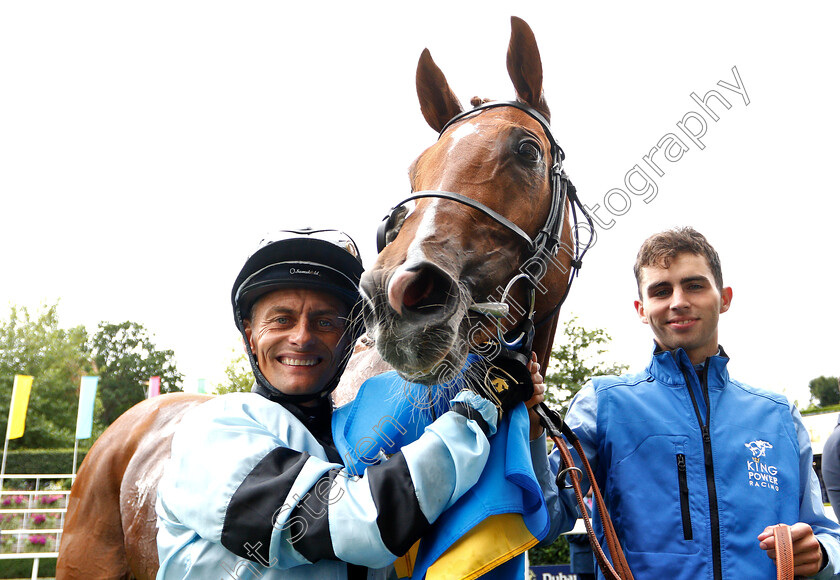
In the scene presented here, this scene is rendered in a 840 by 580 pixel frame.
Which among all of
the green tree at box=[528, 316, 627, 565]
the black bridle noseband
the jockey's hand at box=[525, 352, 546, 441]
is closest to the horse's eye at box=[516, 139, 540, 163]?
the black bridle noseband

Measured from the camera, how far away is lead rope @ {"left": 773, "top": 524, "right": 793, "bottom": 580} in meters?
1.81

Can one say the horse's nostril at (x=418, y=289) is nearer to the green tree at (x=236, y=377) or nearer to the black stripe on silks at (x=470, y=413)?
the black stripe on silks at (x=470, y=413)

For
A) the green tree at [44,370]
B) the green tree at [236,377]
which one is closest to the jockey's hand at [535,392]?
the green tree at [236,377]

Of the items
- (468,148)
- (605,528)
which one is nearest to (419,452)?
(605,528)

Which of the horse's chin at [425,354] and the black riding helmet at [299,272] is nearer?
the horse's chin at [425,354]

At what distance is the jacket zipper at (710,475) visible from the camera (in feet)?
6.44

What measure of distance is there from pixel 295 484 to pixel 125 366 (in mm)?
56108

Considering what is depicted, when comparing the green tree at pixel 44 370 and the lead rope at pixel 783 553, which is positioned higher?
the green tree at pixel 44 370

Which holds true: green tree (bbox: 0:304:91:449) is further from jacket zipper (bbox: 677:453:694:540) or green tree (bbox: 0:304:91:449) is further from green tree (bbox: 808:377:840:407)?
green tree (bbox: 808:377:840:407)

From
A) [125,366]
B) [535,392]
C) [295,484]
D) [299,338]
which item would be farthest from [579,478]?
[125,366]

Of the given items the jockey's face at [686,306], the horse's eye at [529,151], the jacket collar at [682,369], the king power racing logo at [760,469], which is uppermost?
the horse's eye at [529,151]

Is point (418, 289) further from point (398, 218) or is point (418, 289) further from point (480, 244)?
point (398, 218)

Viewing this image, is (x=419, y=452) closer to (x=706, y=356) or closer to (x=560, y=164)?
(x=560, y=164)

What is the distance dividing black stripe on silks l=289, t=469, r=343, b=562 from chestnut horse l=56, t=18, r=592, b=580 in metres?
0.39
